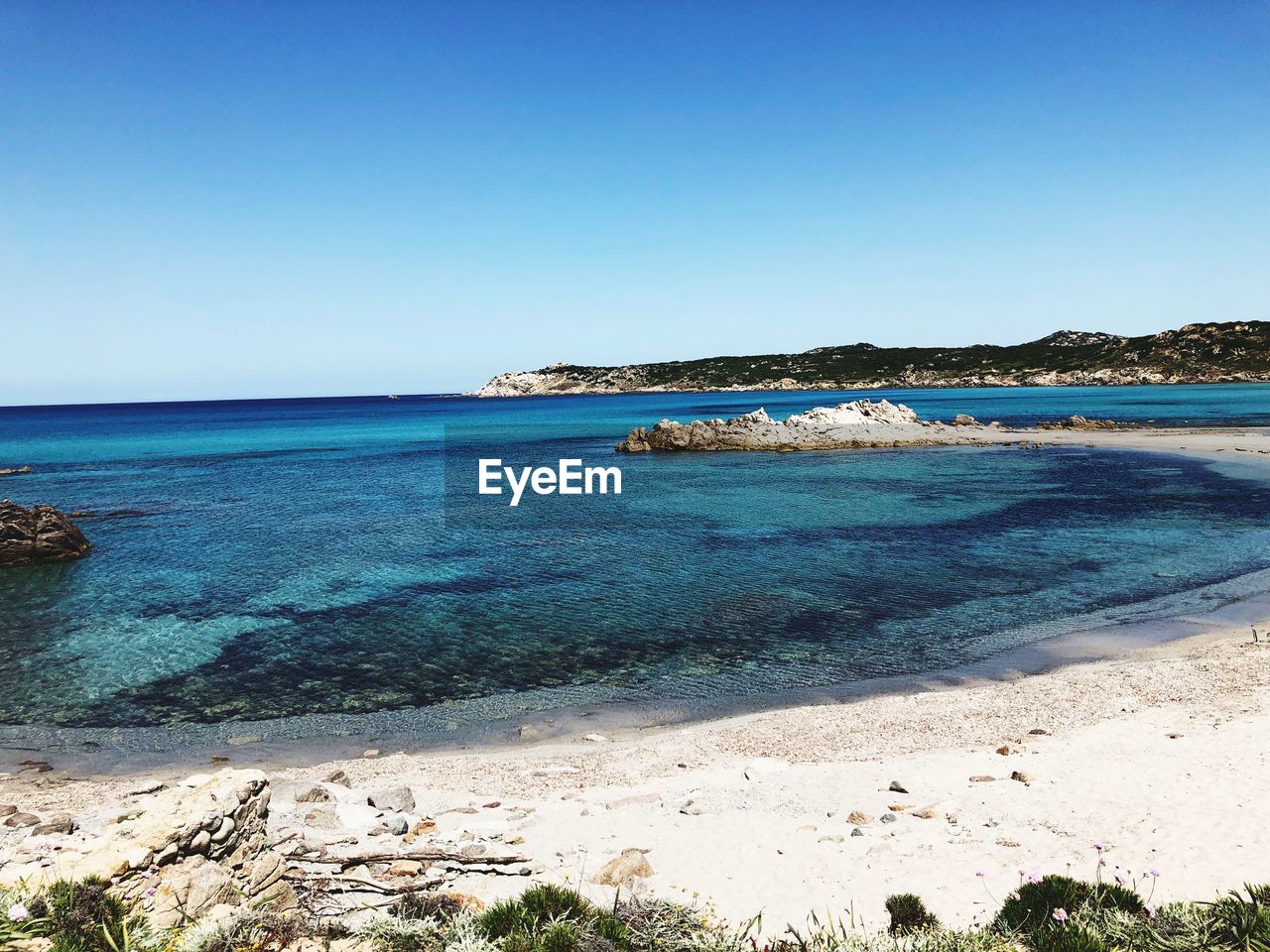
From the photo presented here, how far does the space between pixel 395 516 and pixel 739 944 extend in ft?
123

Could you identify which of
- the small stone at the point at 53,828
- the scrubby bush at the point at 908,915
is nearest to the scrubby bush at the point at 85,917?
the small stone at the point at 53,828

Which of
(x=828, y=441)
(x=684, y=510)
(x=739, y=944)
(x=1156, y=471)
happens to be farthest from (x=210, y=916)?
(x=828, y=441)

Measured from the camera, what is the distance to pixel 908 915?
7.48 metres

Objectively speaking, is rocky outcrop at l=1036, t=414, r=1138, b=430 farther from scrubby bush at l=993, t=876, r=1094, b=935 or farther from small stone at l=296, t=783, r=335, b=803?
small stone at l=296, t=783, r=335, b=803

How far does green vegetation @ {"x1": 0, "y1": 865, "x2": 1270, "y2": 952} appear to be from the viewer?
6789 millimetres

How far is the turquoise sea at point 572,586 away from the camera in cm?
1748

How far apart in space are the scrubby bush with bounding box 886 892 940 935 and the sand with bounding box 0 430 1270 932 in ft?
0.64

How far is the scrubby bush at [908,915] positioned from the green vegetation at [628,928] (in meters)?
0.02

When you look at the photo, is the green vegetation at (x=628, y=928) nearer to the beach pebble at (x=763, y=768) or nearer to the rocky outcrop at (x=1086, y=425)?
the beach pebble at (x=763, y=768)

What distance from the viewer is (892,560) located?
93.0 ft

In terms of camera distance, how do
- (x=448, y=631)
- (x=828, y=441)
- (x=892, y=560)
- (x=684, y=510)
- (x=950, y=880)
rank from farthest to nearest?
(x=828, y=441)
(x=684, y=510)
(x=892, y=560)
(x=448, y=631)
(x=950, y=880)

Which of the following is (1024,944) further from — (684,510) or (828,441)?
(828,441)
